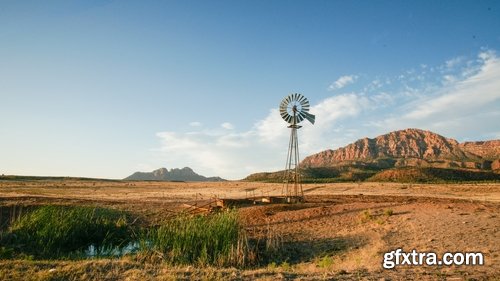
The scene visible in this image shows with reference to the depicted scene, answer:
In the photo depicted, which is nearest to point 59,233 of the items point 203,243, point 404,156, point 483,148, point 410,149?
point 203,243

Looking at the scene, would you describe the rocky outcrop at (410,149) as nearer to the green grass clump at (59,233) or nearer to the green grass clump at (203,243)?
the green grass clump at (59,233)

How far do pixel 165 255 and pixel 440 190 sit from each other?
41.8 meters

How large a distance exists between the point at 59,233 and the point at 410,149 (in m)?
178

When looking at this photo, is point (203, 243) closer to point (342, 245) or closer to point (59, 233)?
point (342, 245)

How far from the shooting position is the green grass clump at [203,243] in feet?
44.2

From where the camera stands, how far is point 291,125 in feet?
92.0

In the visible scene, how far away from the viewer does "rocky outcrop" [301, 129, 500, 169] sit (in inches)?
5827

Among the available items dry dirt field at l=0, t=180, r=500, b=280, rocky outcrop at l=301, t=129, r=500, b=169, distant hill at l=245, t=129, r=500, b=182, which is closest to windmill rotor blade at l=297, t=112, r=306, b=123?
dry dirt field at l=0, t=180, r=500, b=280

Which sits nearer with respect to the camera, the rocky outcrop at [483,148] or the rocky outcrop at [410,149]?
the rocky outcrop at [483,148]

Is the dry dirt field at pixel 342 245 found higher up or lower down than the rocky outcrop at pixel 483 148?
lower down

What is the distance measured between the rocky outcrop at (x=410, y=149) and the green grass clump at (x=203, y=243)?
134m

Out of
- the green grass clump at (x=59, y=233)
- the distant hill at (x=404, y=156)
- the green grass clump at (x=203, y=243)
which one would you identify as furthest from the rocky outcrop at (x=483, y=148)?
the green grass clump at (x=59, y=233)

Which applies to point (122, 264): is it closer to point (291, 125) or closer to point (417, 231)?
point (417, 231)

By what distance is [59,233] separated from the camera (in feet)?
52.1
